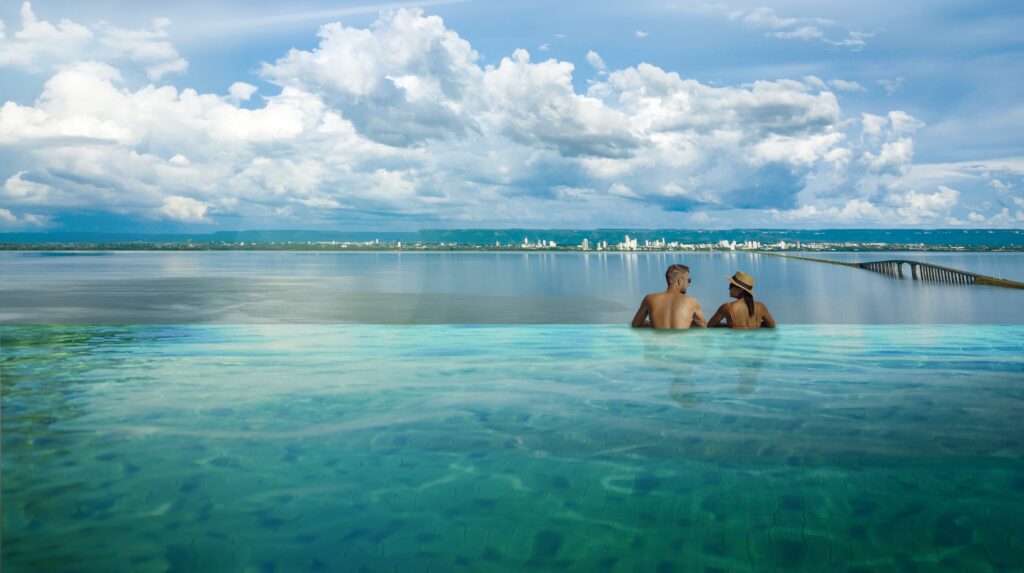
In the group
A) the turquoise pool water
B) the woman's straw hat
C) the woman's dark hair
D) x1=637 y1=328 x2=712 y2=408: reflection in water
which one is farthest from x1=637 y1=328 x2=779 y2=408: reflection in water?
the woman's straw hat

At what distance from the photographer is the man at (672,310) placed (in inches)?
568

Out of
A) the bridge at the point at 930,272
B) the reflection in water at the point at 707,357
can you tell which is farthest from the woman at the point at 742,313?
the bridge at the point at 930,272

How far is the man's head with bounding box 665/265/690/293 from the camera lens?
13514mm

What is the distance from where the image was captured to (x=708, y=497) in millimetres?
6156

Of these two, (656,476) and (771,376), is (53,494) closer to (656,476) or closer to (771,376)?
(656,476)

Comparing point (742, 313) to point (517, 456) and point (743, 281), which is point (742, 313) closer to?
point (743, 281)

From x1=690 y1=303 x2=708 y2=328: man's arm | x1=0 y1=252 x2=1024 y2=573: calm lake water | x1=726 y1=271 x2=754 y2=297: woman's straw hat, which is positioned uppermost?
x1=726 y1=271 x2=754 y2=297: woman's straw hat

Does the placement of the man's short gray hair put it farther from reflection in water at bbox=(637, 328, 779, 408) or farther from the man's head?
reflection in water at bbox=(637, 328, 779, 408)

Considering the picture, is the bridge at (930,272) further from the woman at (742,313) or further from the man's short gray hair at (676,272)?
the man's short gray hair at (676,272)

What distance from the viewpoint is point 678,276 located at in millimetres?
13648

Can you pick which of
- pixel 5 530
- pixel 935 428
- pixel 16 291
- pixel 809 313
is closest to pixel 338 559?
pixel 5 530

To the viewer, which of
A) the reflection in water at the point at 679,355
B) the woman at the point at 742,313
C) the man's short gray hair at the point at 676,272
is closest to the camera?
the reflection in water at the point at 679,355

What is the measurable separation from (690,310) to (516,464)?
8388 mm

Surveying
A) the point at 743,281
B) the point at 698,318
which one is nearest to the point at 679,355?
the point at 698,318
